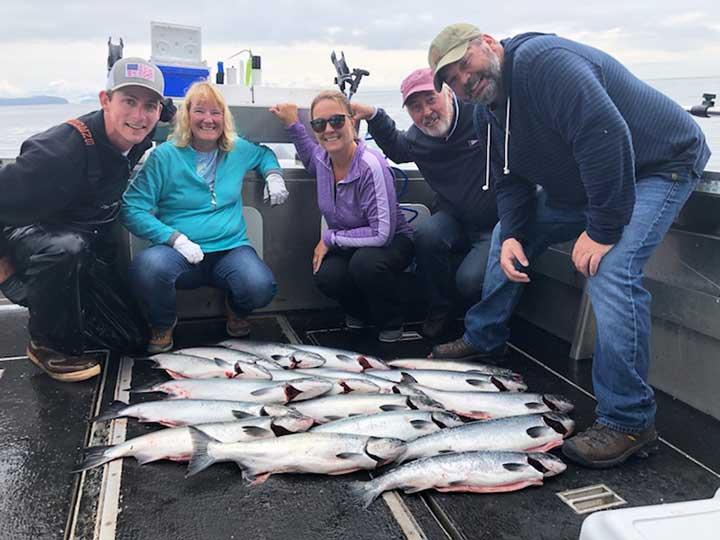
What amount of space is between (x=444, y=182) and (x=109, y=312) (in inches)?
91.5

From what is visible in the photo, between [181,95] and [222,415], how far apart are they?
9.96 feet

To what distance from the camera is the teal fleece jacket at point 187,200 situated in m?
3.61

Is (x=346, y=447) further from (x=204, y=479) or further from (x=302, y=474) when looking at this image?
(x=204, y=479)

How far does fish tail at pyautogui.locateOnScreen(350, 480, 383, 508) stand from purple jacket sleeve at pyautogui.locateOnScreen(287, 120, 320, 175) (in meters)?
2.45

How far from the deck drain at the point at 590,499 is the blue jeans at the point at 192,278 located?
7.10ft

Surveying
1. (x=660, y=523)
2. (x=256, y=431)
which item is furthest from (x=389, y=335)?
(x=660, y=523)

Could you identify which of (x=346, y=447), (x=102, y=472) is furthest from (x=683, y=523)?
(x=102, y=472)

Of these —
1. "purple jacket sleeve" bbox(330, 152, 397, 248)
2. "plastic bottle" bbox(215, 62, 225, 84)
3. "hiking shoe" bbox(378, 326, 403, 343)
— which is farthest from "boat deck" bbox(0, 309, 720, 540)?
"plastic bottle" bbox(215, 62, 225, 84)

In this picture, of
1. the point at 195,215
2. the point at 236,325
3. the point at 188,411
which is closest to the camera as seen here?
the point at 188,411

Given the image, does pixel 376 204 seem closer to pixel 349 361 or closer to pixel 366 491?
pixel 349 361

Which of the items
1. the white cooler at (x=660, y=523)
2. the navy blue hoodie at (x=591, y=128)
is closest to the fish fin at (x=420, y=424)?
the navy blue hoodie at (x=591, y=128)

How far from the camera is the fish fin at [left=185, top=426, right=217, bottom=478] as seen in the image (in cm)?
242

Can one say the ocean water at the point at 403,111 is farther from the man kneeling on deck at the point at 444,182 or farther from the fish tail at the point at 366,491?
the fish tail at the point at 366,491

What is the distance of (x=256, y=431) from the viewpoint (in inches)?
104
